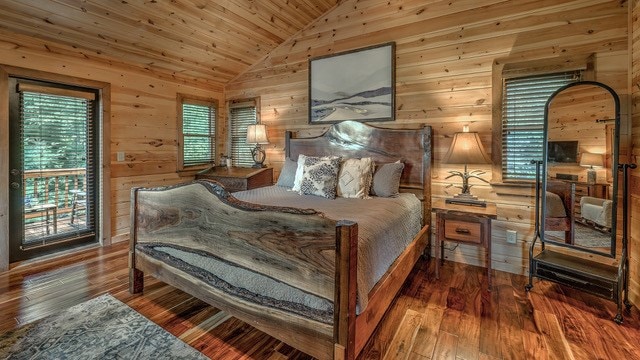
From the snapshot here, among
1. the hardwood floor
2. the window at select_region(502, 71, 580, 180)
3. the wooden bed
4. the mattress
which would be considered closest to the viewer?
the wooden bed

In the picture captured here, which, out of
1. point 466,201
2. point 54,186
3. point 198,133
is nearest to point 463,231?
point 466,201

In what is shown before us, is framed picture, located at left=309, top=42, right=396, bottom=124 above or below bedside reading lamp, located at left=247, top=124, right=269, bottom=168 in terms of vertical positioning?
above

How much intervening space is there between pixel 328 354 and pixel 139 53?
12.8 feet

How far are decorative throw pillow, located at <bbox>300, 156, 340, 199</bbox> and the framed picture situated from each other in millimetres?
895

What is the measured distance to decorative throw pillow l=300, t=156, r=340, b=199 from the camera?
115 inches

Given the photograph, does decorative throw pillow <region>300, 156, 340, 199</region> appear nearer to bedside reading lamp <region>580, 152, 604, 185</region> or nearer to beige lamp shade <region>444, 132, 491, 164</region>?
beige lamp shade <region>444, 132, 491, 164</region>

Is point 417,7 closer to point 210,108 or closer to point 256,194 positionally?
point 256,194

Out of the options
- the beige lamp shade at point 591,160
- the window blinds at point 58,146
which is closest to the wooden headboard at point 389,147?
the beige lamp shade at point 591,160

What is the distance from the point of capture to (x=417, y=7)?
324 cm

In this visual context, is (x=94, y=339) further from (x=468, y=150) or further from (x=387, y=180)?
(x=468, y=150)

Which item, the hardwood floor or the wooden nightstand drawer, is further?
the wooden nightstand drawer

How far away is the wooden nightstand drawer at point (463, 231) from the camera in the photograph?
2.58 m

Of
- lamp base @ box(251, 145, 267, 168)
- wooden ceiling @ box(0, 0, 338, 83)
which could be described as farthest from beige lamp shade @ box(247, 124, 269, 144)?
wooden ceiling @ box(0, 0, 338, 83)

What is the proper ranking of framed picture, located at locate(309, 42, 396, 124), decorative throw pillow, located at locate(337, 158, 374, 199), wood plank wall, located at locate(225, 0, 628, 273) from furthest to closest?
framed picture, located at locate(309, 42, 396, 124)
decorative throw pillow, located at locate(337, 158, 374, 199)
wood plank wall, located at locate(225, 0, 628, 273)
